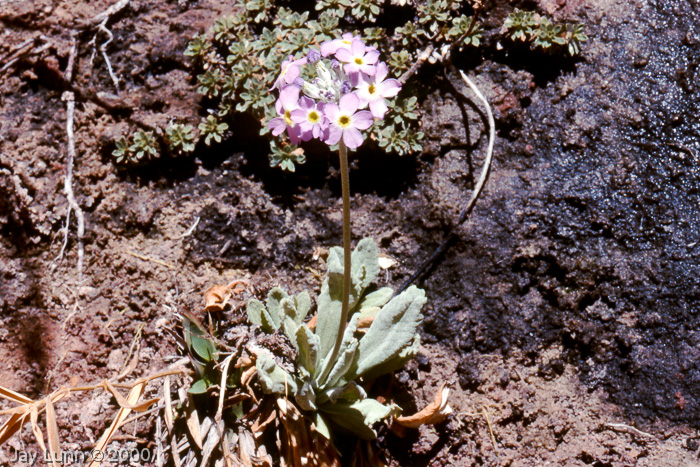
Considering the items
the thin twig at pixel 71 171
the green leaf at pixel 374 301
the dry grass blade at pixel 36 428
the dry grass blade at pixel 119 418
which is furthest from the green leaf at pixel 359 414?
the thin twig at pixel 71 171

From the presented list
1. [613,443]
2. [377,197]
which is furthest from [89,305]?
A: [613,443]

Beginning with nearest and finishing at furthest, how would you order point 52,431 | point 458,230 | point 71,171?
point 52,431, point 458,230, point 71,171

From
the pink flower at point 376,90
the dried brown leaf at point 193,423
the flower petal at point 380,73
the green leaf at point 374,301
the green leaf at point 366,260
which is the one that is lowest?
the dried brown leaf at point 193,423

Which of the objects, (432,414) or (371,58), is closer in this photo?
(371,58)

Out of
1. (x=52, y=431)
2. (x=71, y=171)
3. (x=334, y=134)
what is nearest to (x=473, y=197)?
(x=334, y=134)

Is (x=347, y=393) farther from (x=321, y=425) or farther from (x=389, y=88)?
(x=389, y=88)

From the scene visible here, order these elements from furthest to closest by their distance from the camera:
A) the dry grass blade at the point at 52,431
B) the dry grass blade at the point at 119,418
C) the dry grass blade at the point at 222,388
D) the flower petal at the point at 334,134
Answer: the dry grass blade at the point at 222,388 → the dry grass blade at the point at 119,418 → the dry grass blade at the point at 52,431 → the flower petal at the point at 334,134

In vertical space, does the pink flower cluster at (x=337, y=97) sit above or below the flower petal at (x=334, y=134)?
above

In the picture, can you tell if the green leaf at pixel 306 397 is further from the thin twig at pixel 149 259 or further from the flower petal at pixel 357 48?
the flower petal at pixel 357 48
